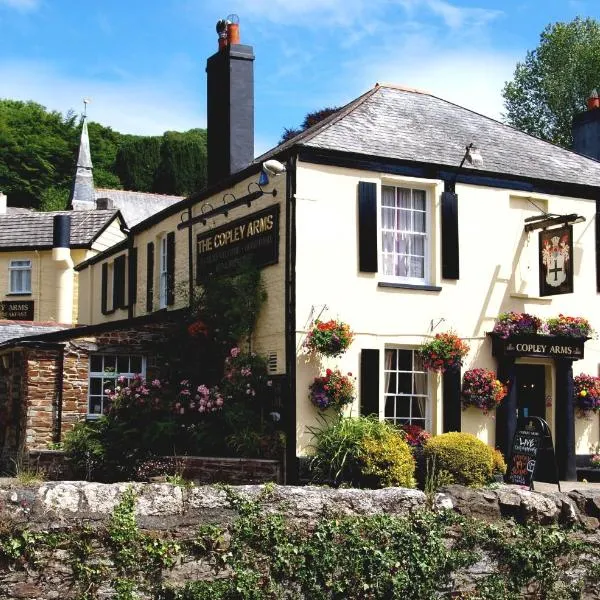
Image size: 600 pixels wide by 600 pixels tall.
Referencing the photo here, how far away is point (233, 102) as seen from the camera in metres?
19.0

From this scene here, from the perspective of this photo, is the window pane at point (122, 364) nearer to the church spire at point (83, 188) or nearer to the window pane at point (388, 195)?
the window pane at point (388, 195)

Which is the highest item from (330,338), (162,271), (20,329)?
(162,271)

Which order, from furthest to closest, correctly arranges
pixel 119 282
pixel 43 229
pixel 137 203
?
pixel 137 203 < pixel 43 229 < pixel 119 282

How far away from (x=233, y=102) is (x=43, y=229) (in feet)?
67.4

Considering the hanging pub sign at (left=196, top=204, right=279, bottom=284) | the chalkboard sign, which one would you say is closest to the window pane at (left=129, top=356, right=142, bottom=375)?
the hanging pub sign at (left=196, top=204, right=279, bottom=284)

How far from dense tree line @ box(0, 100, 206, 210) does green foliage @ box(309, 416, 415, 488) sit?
51.7 meters

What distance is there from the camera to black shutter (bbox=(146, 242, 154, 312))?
22422 mm

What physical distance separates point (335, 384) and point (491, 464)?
2579 millimetres

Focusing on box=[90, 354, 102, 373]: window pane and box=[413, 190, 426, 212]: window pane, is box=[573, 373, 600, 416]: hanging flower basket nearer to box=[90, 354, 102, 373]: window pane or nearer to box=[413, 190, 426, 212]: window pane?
box=[413, 190, 426, 212]: window pane

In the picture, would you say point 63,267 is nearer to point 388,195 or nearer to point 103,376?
point 103,376

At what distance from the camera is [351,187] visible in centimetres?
1633

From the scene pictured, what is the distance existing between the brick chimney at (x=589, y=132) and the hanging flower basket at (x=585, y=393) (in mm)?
6143

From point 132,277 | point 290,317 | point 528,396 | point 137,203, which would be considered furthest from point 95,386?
point 137,203

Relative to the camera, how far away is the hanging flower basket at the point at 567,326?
1738 cm
